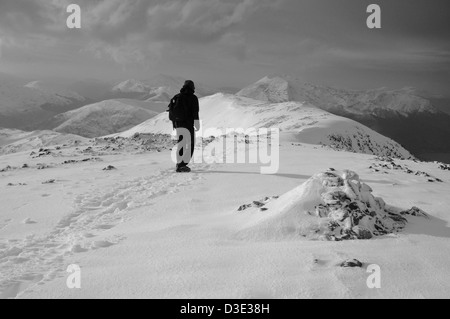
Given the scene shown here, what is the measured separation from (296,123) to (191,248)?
4297 cm

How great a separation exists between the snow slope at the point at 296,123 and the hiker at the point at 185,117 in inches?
666

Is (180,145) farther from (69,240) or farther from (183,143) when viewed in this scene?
(69,240)

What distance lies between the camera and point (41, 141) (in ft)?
605

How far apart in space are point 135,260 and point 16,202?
208 inches

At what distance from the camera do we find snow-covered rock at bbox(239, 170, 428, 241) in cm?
562

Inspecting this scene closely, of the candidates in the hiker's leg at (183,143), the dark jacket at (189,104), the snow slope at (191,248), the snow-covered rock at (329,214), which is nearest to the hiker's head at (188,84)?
the dark jacket at (189,104)

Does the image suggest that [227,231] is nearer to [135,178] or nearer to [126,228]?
[126,228]

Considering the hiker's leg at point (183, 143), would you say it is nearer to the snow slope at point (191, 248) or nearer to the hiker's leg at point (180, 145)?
the hiker's leg at point (180, 145)

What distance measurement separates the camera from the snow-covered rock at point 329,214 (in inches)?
221

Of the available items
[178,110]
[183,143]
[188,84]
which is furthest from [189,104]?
[183,143]

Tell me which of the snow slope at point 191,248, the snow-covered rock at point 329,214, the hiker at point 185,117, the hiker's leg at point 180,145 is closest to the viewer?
the snow slope at point 191,248

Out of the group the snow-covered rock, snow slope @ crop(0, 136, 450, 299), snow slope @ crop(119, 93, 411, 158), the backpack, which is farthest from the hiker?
snow slope @ crop(119, 93, 411, 158)
